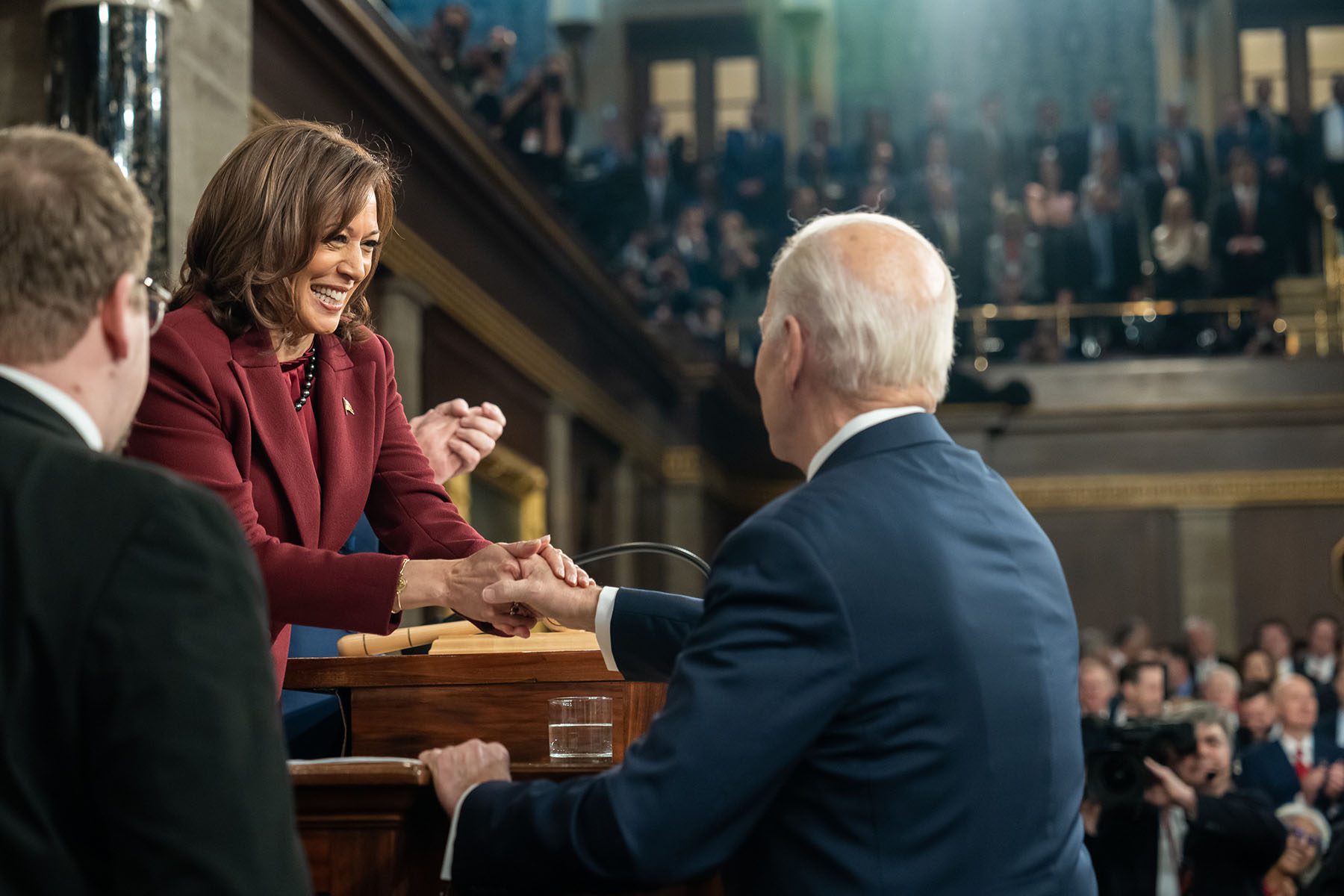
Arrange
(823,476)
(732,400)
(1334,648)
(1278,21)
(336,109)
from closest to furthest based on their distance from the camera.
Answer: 1. (823,476)
2. (336,109)
3. (1334,648)
4. (732,400)
5. (1278,21)

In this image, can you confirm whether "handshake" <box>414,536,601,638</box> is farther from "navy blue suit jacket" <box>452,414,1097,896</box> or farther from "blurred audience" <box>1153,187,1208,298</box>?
"blurred audience" <box>1153,187,1208,298</box>

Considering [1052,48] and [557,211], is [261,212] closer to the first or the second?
[557,211]

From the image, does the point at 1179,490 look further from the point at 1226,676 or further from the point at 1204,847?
the point at 1204,847

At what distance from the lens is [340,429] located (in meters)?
2.89

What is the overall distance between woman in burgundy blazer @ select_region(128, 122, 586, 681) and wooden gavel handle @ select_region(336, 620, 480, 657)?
7 cm

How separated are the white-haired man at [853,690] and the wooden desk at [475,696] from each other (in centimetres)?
36

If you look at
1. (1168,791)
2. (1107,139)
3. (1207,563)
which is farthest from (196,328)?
(1107,139)

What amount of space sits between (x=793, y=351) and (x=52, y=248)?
93 cm

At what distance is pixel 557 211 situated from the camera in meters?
9.57

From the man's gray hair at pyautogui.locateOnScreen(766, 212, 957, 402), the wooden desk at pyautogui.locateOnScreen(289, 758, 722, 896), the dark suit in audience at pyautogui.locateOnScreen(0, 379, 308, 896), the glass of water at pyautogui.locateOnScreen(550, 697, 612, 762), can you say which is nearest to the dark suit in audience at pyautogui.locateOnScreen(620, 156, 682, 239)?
the glass of water at pyautogui.locateOnScreen(550, 697, 612, 762)

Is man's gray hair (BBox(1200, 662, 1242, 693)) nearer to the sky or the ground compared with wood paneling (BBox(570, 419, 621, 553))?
nearer to the ground

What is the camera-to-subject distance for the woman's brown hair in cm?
276

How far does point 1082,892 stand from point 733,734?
0.54 meters

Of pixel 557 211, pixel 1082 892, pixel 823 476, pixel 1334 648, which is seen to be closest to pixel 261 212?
pixel 823 476
